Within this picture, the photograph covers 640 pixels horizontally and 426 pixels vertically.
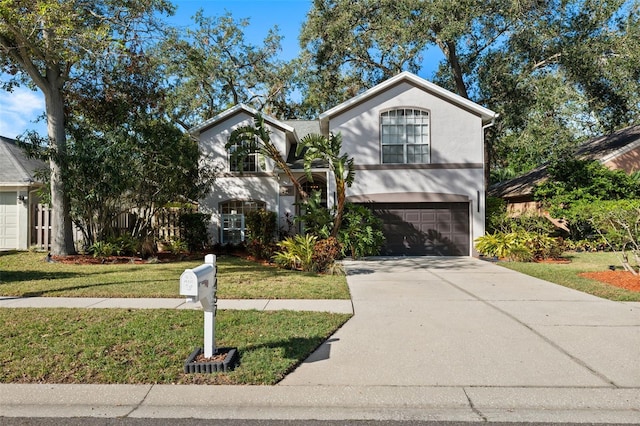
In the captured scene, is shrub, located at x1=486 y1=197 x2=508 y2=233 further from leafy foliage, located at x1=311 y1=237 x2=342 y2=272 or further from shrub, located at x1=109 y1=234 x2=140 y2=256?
shrub, located at x1=109 y1=234 x2=140 y2=256

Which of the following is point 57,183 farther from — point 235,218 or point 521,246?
point 521,246

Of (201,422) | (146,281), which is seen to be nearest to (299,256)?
(146,281)

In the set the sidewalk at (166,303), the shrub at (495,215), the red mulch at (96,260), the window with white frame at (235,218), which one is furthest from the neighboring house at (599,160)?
the red mulch at (96,260)

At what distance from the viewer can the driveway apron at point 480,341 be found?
448 centimetres

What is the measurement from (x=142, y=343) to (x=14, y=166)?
52.6 ft

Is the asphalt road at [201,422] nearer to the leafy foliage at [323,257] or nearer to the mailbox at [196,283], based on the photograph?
the mailbox at [196,283]

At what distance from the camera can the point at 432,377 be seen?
4477 millimetres

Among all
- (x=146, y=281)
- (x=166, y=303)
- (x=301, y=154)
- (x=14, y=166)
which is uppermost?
(x=301, y=154)

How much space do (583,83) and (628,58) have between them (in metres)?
2.77

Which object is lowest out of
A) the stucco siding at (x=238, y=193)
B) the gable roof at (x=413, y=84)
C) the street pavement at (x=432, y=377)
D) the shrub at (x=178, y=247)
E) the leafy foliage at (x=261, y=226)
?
the street pavement at (x=432, y=377)

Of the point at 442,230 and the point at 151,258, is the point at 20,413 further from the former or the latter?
the point at 442,230

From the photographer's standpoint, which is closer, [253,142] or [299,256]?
[299,256]

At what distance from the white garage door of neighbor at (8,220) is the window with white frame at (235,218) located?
764 centimetres

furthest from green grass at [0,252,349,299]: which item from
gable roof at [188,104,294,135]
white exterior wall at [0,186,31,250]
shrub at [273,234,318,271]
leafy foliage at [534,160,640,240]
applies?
leafy foliage at [534,160,640,240]
